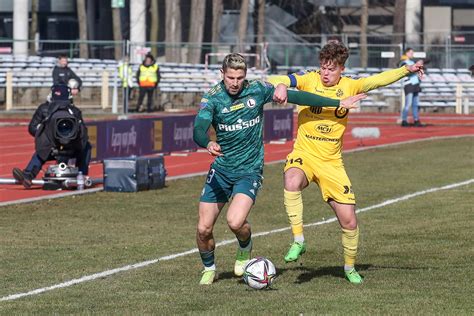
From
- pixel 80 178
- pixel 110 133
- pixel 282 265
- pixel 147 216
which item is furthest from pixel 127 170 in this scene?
pixel 282 265

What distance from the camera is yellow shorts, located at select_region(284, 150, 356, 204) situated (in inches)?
450

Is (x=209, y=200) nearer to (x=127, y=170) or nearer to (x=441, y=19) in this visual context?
(x=127, y=170)

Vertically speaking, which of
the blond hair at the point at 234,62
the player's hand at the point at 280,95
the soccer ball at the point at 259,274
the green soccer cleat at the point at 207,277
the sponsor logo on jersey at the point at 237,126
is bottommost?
the green soccer cleat at the point at 207,277

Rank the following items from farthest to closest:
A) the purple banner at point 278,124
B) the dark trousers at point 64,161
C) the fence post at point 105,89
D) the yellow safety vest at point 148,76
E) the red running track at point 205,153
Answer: the fence post at point 105,89 < the yellow safety vest at point 148,76 < the purple banner at point 278,124 < the red running track at point 205,153 < the dark trousers at point 64,161

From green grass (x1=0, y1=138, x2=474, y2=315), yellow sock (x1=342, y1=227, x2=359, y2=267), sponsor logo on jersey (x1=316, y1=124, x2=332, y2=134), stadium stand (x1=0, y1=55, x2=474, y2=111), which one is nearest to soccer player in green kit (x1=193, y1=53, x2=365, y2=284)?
sponsor logo on jersey (x1=316, y1=124, x2=332, y2=134)

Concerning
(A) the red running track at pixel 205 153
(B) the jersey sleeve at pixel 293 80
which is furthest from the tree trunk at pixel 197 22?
(B) the jersey sleeve at pixel 293 80

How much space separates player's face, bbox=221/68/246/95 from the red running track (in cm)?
910

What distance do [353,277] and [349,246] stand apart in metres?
0.27

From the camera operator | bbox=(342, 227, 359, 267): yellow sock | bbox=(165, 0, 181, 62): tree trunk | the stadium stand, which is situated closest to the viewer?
bbox=(342, 227, 359, 267): yellow sock

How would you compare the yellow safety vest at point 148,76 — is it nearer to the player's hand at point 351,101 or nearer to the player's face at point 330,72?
the player's face at point 330,72

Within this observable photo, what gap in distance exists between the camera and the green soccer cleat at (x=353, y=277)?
11.2m

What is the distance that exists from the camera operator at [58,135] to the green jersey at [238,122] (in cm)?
950

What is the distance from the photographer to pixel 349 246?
11352 millimetres

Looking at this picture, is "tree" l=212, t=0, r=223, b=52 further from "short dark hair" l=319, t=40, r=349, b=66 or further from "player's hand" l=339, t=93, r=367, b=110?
"player's hand" l=339, t=93, r=367, b=110
